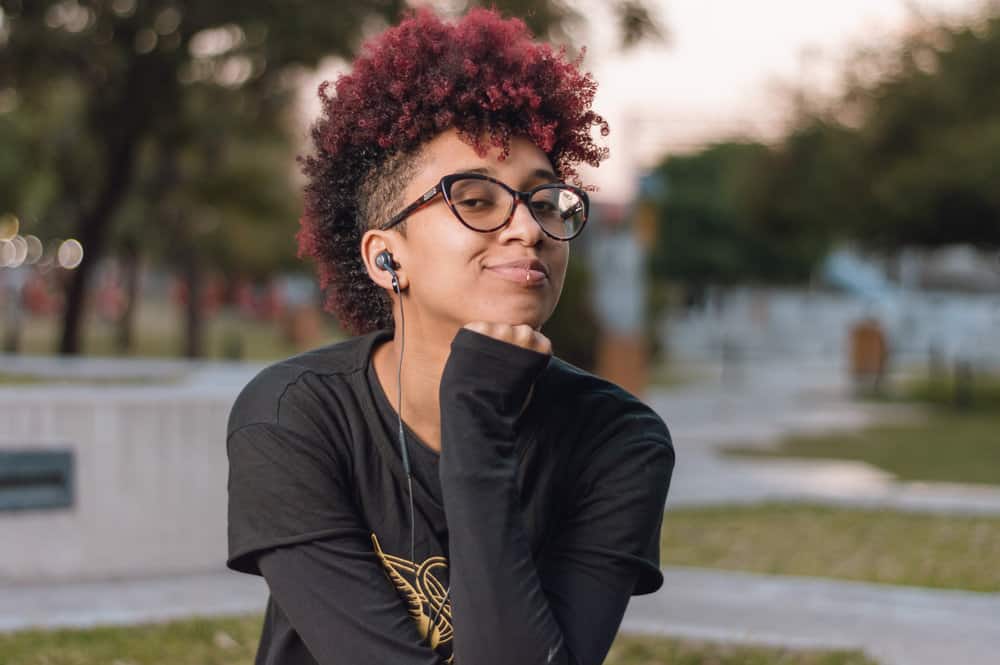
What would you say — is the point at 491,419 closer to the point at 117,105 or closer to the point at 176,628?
the point at 176,628

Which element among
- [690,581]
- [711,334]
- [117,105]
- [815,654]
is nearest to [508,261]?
[815,654]

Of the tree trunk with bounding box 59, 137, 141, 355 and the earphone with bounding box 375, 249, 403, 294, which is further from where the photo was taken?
the tree trunk with bounding box 59, 137, 141, 355

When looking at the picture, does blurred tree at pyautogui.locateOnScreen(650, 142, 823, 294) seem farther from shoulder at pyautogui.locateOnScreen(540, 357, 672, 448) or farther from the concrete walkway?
shoulder at pyautogui.locateOnScreen(540, 357, 672, 448)

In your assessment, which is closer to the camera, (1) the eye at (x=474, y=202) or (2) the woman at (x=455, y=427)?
(2) the woman at (x=455, y=427)

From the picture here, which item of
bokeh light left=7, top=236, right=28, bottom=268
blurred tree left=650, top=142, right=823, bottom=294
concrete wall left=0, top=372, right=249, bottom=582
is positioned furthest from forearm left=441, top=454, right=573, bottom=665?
blurred tree left=650, top=142, right=823, bottom=294

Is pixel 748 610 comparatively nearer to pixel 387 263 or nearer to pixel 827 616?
pixel 827 616

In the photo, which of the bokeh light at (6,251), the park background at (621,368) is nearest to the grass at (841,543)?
the park background at (621,368)

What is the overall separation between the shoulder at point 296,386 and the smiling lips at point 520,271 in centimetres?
34

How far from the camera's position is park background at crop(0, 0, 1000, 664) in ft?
19.6

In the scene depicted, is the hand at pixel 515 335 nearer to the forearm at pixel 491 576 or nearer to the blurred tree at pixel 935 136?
the forearm at pixel 491 576

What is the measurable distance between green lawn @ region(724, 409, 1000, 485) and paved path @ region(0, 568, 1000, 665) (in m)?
5.79

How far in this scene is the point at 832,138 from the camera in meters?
20.8

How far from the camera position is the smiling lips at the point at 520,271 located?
2.28 meters

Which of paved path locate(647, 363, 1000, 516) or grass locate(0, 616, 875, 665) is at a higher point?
grass locate(0, 616, 875, 665)
